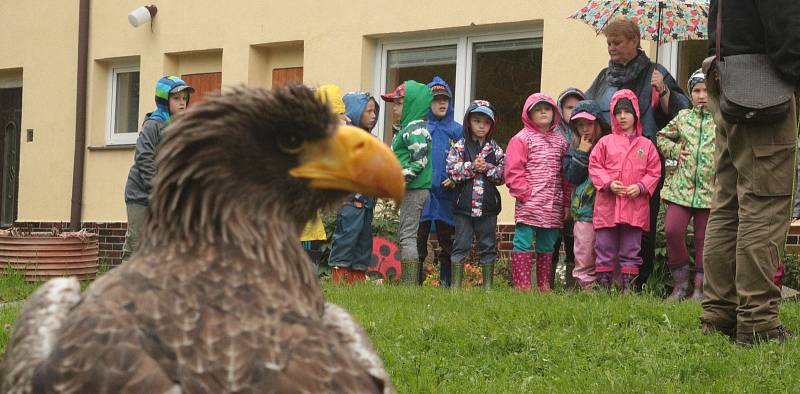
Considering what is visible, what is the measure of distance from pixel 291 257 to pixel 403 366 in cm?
321

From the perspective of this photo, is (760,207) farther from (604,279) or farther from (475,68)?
(475,68)

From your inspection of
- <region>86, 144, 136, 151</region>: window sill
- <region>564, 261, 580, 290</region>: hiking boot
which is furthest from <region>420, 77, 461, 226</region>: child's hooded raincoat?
<region>86, 144, 136, 151</region>: window sill

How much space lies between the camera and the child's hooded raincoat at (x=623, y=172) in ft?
28.9

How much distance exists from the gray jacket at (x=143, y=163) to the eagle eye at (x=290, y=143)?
7032 millimetres

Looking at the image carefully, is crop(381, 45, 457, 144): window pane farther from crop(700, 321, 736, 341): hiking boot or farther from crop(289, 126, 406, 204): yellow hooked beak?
crop(289, 126, 406, 204): yellow hooked beak

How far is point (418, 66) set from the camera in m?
13.7

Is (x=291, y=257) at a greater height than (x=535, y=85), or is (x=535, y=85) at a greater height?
(x=535, y=85)

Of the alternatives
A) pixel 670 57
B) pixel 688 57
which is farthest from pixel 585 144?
pixel 688 57

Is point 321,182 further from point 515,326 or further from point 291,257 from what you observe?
point 515,326

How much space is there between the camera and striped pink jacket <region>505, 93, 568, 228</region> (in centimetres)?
943

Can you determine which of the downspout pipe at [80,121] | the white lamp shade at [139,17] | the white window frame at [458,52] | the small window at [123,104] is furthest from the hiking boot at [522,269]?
the downspout pipe at [80,121]

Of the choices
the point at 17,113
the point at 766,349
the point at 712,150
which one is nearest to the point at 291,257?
the point at 766,349

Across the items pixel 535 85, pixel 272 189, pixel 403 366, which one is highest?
pixel 535 85

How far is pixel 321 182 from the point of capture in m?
2.91
